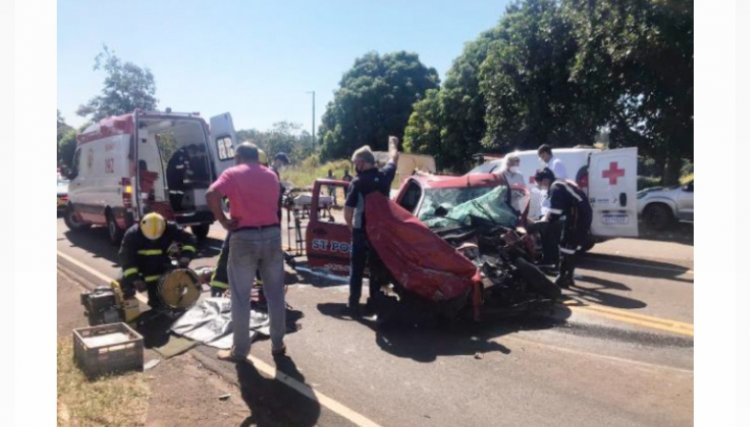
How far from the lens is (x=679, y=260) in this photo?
10.1 metres

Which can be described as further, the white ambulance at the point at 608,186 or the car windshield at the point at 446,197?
the white ambulance at the point at 608,186

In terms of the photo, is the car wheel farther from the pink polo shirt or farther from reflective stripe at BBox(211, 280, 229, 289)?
the pink polo shirt

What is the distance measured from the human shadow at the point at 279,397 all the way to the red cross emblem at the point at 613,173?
7.30 meters

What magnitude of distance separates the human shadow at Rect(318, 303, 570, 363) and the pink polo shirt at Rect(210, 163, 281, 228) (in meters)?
1.73

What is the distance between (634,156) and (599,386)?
644 centimetres

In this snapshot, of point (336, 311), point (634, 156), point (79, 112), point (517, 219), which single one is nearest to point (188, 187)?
point (336, 311)

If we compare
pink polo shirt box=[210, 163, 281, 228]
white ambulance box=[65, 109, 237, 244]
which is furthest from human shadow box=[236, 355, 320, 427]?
white ambulance box=[65, 109, 237, 244]

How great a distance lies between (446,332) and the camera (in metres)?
5.66

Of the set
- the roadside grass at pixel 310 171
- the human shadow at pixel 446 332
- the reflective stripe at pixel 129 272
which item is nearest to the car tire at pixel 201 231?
the reflective stripe at pixel 129 272

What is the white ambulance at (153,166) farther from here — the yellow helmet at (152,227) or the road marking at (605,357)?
the road marking at (605,357)

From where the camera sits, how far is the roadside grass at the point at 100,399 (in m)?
3.80

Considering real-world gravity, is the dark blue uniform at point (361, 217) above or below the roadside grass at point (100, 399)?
above

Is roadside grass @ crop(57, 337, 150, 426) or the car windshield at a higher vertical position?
the car windshield

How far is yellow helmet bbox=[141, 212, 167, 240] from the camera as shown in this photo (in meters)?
6.07
